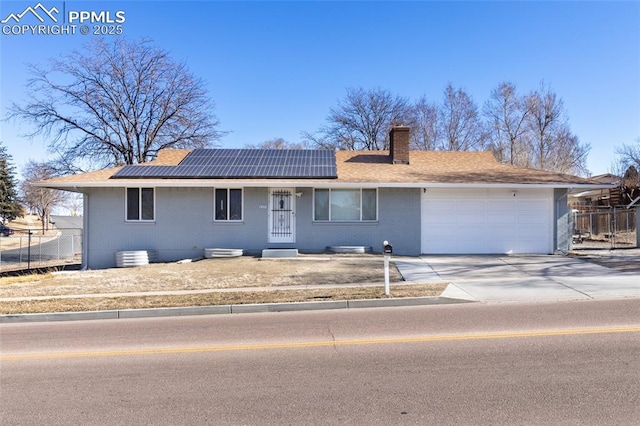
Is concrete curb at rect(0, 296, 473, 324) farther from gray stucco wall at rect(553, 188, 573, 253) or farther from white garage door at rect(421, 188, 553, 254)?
gray stucco wall at rect(553, 188, 573, 253)

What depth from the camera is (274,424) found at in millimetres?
3564

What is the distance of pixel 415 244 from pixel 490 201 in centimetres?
346

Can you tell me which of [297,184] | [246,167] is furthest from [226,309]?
[246,167]

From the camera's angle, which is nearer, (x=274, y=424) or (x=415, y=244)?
(x=274, y=424)

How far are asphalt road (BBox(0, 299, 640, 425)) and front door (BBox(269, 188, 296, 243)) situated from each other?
939cm

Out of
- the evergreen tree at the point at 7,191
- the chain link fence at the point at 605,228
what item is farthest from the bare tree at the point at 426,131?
the evergreen tree at the point at 7,191

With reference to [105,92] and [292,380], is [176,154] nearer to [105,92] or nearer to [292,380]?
[105,92]

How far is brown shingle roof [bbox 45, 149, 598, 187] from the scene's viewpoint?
640 inches

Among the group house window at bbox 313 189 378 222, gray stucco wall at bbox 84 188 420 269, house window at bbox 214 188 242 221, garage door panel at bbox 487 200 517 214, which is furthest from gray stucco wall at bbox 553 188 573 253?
house window at bbox 214 188 242 221

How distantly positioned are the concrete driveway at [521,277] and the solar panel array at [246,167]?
5596 millimetres

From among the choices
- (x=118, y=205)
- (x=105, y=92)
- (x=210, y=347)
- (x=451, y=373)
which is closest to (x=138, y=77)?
(x=105, y=92)

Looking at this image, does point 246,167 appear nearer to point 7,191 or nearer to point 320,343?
point 320,343

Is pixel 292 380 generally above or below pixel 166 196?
below

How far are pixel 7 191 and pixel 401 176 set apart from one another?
190 feet
